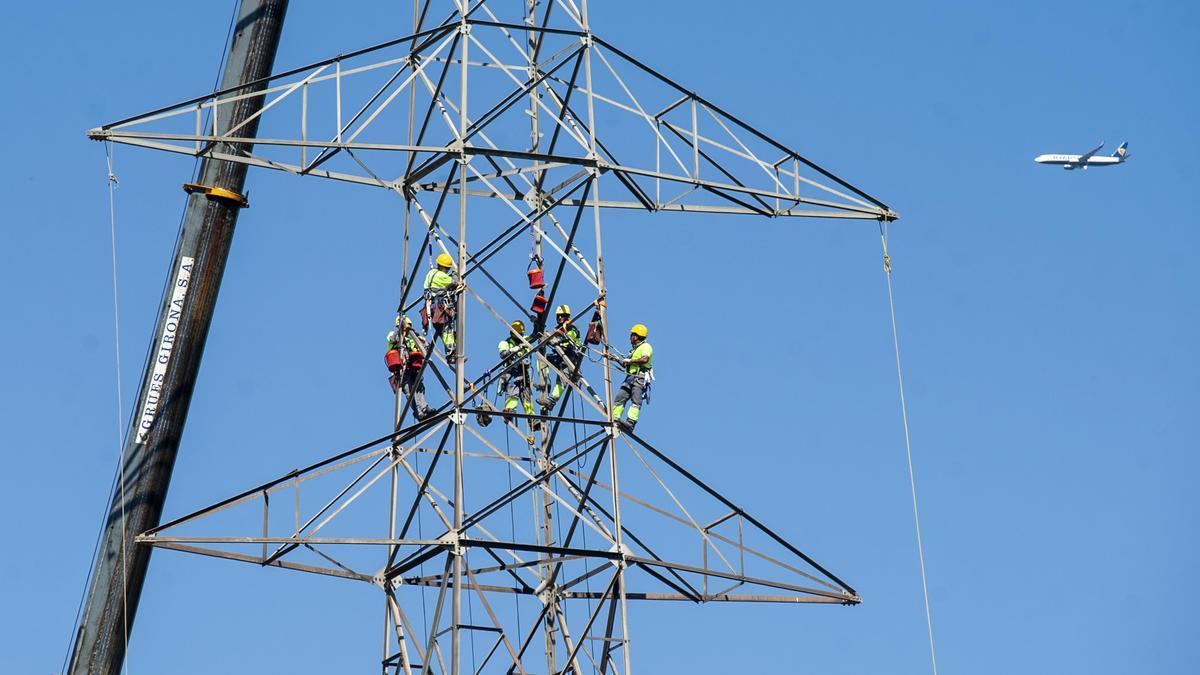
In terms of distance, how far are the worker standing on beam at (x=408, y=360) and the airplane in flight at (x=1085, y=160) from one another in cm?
9470

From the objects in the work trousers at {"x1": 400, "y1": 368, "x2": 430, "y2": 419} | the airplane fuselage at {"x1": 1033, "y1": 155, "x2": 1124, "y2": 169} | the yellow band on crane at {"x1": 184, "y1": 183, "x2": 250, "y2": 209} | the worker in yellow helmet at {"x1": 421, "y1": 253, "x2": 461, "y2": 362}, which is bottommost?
the work trousers at {"x1": 400, "y1": 368, "x2": 430, "y2": 419}

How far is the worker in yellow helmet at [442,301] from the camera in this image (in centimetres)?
2962

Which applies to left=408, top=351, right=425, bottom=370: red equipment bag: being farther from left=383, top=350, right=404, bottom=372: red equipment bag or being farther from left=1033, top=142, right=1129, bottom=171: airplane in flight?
left=1033, top=142, right=1129, bottom=171: airplane in flight

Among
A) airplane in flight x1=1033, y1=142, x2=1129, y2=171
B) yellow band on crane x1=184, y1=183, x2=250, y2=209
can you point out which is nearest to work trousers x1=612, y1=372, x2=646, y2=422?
yellow band on crane x1=184, y1=183, x2=250, y2=209

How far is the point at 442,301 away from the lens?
2977 centimetres

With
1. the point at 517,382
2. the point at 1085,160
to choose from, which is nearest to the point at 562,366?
the point at 517,382

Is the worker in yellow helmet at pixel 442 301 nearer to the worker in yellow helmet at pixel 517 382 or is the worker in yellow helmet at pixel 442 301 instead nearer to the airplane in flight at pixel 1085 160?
the worker in yellow helmet at pixel 517 382

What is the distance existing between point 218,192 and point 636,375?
742cm

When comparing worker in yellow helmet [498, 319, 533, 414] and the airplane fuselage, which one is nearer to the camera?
worker in yellow helmet [498, 319, 533, 414]

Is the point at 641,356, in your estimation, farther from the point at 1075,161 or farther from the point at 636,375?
the point at 1075,161

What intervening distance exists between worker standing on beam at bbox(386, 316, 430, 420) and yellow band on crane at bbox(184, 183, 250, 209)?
375 centimetres

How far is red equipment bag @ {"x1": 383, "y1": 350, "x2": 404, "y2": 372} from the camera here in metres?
29.9

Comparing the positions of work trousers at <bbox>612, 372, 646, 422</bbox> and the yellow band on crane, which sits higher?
the yellow band on crane

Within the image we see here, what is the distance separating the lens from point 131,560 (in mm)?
29781
